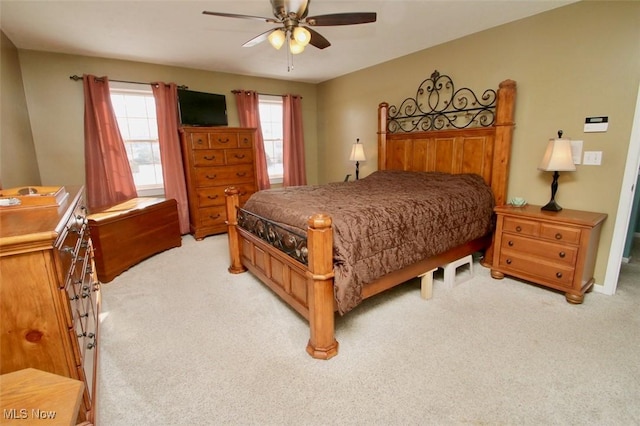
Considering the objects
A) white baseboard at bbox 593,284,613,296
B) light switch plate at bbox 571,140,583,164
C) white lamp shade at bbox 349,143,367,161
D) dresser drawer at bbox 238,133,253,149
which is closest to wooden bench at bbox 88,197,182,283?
dresser drawer at bbox 238,133,253,149

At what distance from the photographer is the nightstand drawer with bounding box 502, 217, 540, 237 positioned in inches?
105

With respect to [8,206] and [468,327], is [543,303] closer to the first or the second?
[468,327]

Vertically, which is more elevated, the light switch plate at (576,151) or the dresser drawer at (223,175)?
the light switch plate at (576,151)

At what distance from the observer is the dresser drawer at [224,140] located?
4.29m

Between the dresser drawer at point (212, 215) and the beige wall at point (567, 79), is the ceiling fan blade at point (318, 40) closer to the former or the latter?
the beige wall at point (567, 79)

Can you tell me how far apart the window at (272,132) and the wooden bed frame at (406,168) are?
80.1 inches

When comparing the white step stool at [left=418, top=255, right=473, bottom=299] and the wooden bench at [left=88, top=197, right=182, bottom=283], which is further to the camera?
the wooden bench at [left=88, top=197, right=182, bottom=283]

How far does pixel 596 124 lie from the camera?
256cm

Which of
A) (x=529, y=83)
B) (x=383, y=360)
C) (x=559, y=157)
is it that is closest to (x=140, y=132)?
(x=383, y=360)

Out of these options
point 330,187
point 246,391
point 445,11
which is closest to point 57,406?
point 246,391

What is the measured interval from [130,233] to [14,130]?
56.3 inches

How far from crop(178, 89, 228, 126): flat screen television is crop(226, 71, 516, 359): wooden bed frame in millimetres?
1976

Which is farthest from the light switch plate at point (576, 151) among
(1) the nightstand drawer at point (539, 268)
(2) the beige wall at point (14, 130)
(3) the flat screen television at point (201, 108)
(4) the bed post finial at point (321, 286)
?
(2) the beige wall at point (14, 130)

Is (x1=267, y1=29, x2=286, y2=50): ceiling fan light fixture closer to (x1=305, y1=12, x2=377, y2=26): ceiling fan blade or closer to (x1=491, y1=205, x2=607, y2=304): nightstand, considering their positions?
(x1=305, y1=12, x2=377, y2=26): ceiling fan blade
